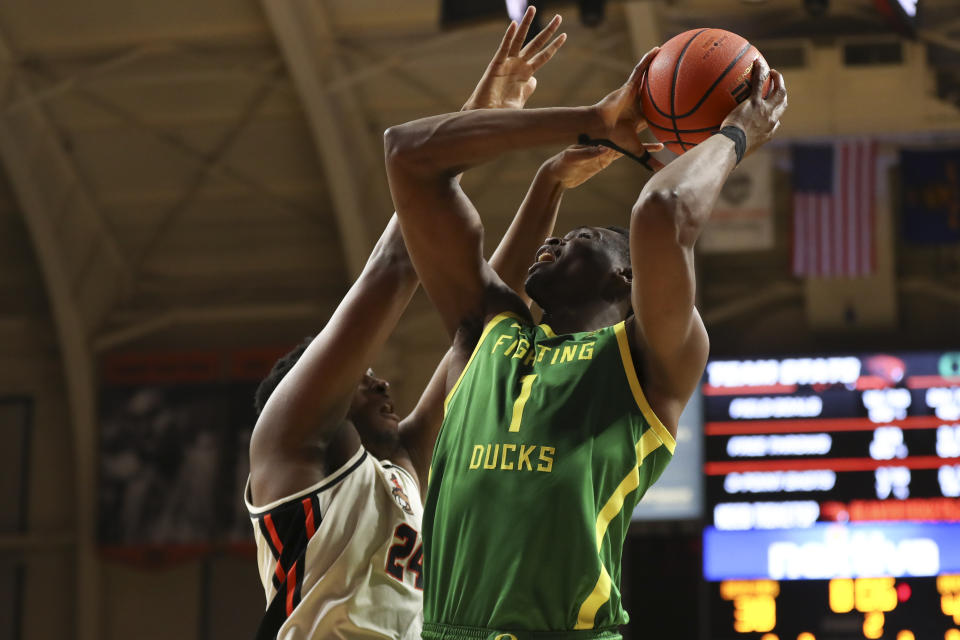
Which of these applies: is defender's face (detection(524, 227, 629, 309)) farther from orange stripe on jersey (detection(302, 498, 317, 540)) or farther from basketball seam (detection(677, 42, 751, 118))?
orange stripe on jersey (detection(302, 498, 317, 540))

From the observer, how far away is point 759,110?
2922 millimetres

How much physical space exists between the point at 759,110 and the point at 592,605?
1.20m

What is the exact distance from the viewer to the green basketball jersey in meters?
2.56

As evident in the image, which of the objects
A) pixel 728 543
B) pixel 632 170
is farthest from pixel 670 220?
pixel 632 170

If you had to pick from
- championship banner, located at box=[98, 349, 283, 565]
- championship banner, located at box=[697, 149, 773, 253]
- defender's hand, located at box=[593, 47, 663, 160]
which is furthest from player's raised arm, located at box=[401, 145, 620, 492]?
championship banner, located at box=[98, 349, 283, 565]

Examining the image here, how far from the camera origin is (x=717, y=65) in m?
3.07

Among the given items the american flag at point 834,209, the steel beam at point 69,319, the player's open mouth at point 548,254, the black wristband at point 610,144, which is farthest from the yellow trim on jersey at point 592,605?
the steel beam at point 69,319

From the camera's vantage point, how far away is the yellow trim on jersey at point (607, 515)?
2.56 m

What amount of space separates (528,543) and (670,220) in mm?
719

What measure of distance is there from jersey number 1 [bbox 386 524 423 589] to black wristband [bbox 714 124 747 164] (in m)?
1.39

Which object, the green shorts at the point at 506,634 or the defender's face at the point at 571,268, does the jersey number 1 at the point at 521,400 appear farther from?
the green shorts at the point at 506,634

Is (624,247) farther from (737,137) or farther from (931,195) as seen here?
(931,195)

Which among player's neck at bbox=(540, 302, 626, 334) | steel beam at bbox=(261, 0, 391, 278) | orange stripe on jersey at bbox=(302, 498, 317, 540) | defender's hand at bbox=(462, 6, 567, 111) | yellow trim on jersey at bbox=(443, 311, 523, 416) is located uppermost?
steel beam at bbox=(261, 0, 391, 278)

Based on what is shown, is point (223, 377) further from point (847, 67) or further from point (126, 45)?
point (847, 67)
